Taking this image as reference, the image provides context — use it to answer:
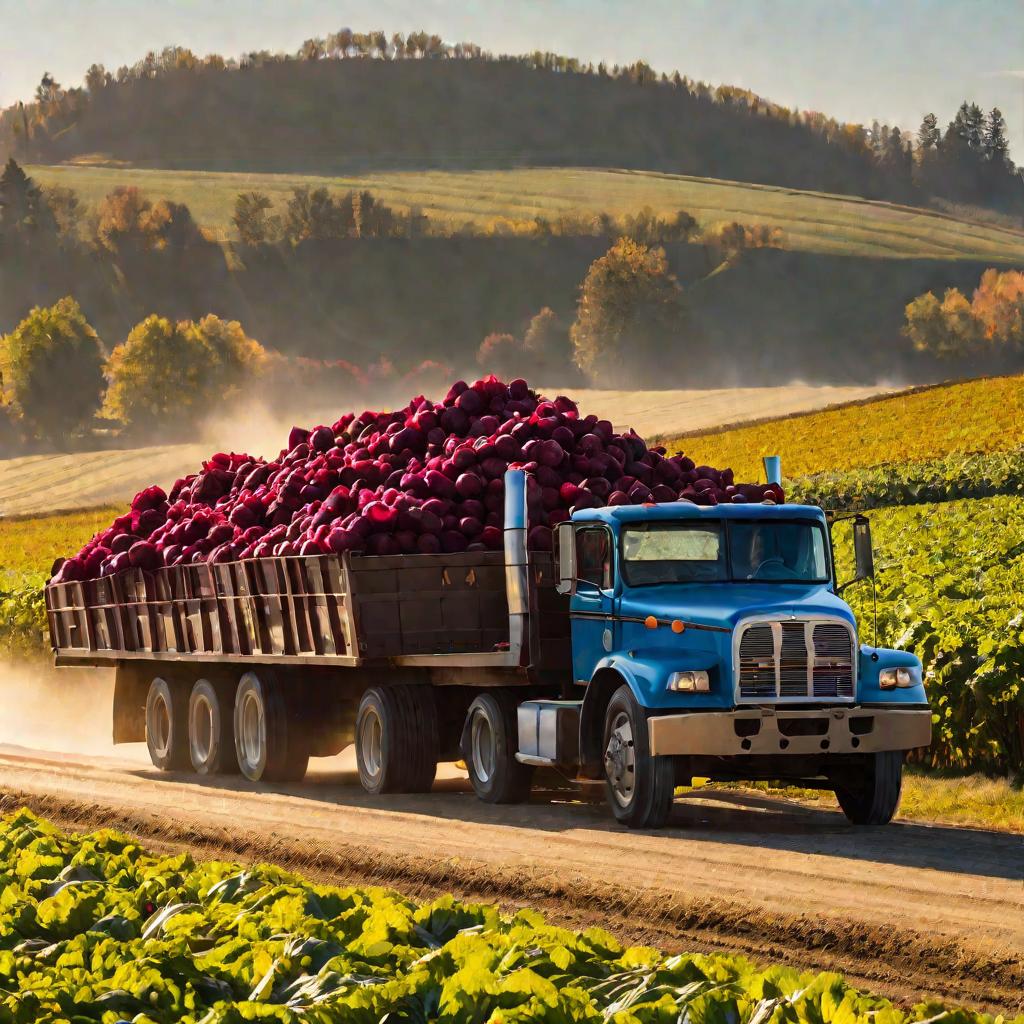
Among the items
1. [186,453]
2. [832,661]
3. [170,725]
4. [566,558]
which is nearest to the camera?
[832,661]

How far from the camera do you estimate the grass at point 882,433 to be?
51.2 metres

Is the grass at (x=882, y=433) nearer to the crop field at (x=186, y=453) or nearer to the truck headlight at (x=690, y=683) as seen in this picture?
the crop field at (x=186, y=453)

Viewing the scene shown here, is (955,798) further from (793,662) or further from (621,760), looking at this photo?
(621,760)

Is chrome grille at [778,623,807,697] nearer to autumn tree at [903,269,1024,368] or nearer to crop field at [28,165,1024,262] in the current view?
autumn tree at [903,269,1024,368]

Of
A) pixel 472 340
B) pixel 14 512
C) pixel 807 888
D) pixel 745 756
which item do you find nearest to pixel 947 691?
pixel 745 756

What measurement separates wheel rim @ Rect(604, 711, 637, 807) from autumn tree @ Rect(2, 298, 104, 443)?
395 ft

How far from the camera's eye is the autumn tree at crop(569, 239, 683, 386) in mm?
141750

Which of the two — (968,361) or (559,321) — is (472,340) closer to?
(559,321)

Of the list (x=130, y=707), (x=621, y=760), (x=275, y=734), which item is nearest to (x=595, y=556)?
(x=621, y=760)

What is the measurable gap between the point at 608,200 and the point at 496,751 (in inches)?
6508

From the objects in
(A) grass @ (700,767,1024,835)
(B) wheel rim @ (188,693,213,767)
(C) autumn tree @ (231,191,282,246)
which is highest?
(C) autumn tree @ (231,191,282,246)

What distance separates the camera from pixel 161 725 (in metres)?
20.6

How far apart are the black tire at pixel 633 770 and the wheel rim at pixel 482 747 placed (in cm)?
191

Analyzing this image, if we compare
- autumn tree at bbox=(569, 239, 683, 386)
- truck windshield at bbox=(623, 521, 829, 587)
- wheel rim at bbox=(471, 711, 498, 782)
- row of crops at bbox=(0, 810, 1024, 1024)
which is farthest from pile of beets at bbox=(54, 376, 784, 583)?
autumn tree at bbox=(569, 239, 683, 386)
